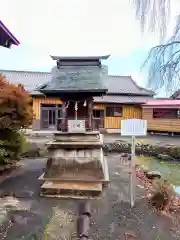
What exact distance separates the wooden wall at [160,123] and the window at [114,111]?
2.59m

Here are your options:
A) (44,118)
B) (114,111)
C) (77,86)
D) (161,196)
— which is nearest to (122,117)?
(114,111)

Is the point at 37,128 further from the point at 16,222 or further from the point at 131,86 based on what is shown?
the point at 16,222

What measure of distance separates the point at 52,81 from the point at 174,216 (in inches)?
228

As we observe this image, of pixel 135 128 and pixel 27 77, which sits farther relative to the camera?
pixel 27 77

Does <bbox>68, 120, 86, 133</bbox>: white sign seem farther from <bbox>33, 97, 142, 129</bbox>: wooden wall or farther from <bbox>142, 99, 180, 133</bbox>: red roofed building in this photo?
<bbox>33, 97, 142, 129</bbox>: wooden wall

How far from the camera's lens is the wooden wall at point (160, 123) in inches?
965

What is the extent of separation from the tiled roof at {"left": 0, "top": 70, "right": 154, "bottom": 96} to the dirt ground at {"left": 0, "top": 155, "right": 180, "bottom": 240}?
2096 centimetres

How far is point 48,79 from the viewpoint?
30500mm

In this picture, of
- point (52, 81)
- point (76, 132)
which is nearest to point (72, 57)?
point (52, 81)

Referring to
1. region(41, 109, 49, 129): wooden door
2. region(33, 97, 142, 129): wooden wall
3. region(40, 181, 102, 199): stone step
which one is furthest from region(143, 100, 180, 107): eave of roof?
region(40, 181, 102, 199): stone step

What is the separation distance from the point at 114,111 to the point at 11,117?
60.8 ft

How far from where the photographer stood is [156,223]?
597 centimetres

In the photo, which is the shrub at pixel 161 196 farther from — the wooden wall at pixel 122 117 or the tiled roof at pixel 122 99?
the wooden wall at pixel 122 117

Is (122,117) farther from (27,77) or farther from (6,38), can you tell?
(6,38)
